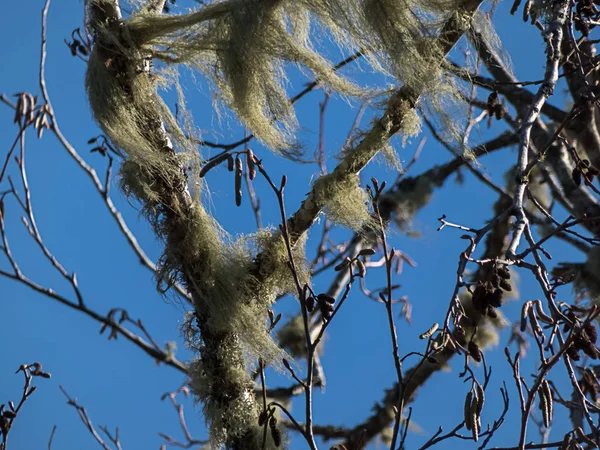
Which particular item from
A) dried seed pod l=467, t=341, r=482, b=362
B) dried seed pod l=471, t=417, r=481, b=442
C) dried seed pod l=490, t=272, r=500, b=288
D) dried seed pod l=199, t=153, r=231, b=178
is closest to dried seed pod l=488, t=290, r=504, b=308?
dried seed pod l=490, t=272, r=500, b=288

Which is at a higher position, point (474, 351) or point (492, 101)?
point (492, 101)

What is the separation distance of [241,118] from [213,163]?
0.13m

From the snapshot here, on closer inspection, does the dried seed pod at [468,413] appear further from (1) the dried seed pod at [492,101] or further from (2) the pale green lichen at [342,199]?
(1) the dried seed pod at [492,101]

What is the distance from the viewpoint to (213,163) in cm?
207

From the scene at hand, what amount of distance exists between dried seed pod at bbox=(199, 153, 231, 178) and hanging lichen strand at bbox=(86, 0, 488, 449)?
6 cm

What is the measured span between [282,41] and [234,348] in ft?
2.57

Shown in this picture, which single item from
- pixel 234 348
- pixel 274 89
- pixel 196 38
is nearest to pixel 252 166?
pixel 274 89

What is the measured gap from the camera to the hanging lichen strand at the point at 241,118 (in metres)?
1.95

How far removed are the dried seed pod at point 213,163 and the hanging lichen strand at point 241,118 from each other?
61 mm

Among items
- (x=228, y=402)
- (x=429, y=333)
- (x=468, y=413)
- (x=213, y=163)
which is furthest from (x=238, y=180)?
(x=468, y=413)

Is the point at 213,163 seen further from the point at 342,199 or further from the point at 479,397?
the point at 479,397

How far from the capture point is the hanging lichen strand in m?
1.95

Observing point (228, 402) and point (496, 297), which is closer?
point (496, 297)

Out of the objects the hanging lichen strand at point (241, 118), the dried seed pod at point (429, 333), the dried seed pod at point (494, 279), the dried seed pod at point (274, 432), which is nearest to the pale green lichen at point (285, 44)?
the hanging lichen strand at point (241, 118)
